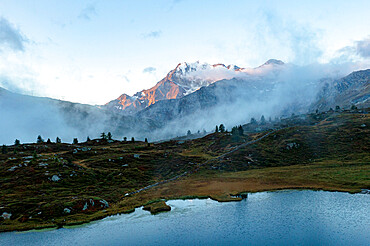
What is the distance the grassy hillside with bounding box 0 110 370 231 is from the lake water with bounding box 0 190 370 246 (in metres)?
8.43

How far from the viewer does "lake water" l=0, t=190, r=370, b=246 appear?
178ft

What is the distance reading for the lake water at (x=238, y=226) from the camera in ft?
178

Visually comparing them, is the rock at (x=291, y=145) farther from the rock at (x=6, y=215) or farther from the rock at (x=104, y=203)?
the rock at (x=6, y=215)

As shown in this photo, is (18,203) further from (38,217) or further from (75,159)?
(75,159)

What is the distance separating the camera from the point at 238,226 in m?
61.3

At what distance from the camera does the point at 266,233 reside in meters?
56.3

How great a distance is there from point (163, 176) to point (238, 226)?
75.2 meters

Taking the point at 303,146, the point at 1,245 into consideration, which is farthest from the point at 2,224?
the point at 303,146

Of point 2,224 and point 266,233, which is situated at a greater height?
point 2,224

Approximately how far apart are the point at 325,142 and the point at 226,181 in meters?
105

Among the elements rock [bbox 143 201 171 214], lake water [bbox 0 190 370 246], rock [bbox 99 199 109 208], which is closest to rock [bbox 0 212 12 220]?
lake water [bbox 0 190 370 246]

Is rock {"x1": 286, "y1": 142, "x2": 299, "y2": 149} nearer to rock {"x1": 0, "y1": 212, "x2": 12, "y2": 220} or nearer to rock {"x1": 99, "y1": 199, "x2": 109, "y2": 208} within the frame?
rock {"x1": 99, "y1": 199, "x2": 109, "y2": 208}

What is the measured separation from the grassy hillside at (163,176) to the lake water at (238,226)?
27.7ft

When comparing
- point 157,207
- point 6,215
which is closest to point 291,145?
point 157,207
